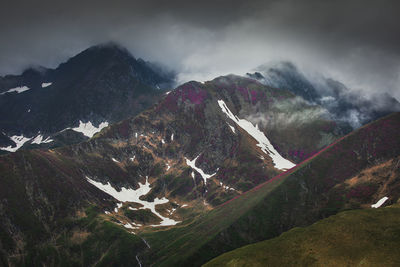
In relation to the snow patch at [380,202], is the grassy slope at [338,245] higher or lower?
higher

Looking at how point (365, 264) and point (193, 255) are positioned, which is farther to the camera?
point (193, 255)

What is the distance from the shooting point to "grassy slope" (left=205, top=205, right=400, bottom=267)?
100750 mm

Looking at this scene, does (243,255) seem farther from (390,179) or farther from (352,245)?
(390,179)

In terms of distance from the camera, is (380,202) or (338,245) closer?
(338,245)

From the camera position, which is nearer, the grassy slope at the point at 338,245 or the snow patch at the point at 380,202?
the grassy slope at the point at 338,245

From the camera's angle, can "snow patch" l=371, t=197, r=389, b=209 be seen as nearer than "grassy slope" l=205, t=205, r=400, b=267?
No

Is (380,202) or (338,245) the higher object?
(338,245)

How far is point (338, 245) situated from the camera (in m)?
110

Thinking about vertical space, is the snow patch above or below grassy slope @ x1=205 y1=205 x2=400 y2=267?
below

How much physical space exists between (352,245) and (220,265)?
2011 inches

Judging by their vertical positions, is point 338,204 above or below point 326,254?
below

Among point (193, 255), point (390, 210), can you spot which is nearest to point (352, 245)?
point (390, 210)

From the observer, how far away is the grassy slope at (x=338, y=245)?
100750 millimetres

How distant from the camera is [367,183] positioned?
638 ft
